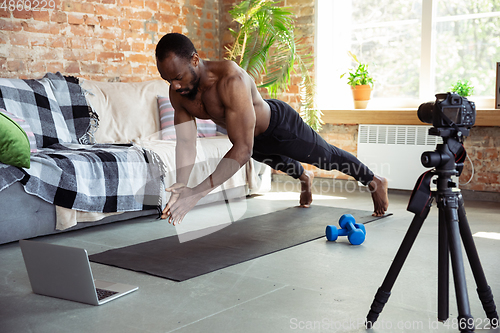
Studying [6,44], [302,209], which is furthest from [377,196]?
[6,44]

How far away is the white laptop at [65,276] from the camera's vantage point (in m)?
1.82

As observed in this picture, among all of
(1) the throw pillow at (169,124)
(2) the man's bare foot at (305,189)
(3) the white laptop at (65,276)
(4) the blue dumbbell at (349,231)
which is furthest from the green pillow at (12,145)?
(2) the man's bare foot at (305,189)

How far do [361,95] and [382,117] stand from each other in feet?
1.09

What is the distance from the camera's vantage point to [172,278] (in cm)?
214

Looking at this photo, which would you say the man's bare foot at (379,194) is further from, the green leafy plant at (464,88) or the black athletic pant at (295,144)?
the green leafy plant at (464,88)

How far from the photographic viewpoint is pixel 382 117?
4297mm

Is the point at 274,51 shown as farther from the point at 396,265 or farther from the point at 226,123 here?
the point at 396,265

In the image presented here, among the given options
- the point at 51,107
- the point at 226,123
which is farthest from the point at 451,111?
the point at 51,107

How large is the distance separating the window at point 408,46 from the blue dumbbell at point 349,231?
2013 mm

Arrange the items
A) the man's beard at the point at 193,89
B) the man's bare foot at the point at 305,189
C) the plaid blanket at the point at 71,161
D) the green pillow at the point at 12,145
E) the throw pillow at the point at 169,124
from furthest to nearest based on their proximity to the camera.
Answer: the throw pillow at the point at 169,124 → the man's bare foot at the point at 305,189 → the plaid blanket at the point at 71,161 → the green pillow at the point at 12,145 → the man's beard at the point at 193,89

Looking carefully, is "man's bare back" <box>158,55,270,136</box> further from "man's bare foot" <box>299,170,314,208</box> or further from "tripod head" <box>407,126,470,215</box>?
"man's bare foot" <box>299,170,314,208</box>

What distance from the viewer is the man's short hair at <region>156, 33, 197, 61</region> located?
2107 millimetres

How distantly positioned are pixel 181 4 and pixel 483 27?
279 centimetres

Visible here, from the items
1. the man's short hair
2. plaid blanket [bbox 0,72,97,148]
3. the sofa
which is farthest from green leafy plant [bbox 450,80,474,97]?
plaid blanket [bbox 0,72,97,148]
